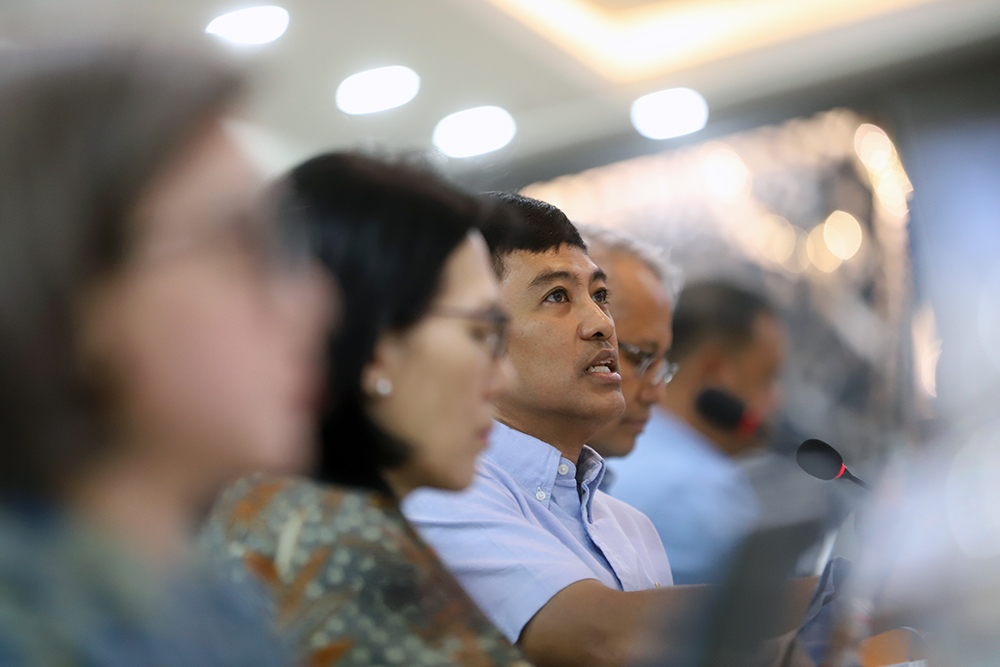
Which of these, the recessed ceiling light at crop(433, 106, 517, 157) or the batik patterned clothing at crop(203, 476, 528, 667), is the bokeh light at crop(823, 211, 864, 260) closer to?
the recessed ceiling light at crop(433, 106, 517, 157)

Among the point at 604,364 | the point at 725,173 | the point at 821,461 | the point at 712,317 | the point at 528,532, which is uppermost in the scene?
the point at 725,173

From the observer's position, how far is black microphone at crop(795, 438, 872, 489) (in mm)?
1203

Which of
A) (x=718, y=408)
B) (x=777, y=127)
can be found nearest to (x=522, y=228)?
(x=718, y=408)

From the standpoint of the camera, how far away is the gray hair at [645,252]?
1540mm

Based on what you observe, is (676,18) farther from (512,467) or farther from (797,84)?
(512,467)

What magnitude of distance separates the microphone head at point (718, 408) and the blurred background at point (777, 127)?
1635mm

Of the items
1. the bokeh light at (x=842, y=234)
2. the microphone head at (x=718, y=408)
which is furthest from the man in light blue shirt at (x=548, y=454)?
the bokeh light at (x=842, y=234)

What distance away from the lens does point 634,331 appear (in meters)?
1.59

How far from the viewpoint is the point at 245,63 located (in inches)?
22.3

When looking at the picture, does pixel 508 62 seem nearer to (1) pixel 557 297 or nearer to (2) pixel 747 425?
(2) pixel 747 425

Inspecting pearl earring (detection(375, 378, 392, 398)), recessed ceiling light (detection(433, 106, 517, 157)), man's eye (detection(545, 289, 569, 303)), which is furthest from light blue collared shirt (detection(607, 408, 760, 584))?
recessed ceiling light (detection(433, 106, 517, 157))

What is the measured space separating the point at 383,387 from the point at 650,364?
933mm

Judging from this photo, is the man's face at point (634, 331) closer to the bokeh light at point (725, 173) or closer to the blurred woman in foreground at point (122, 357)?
the blurred woman in foreground at point (122, 357)

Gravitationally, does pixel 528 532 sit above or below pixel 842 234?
below
